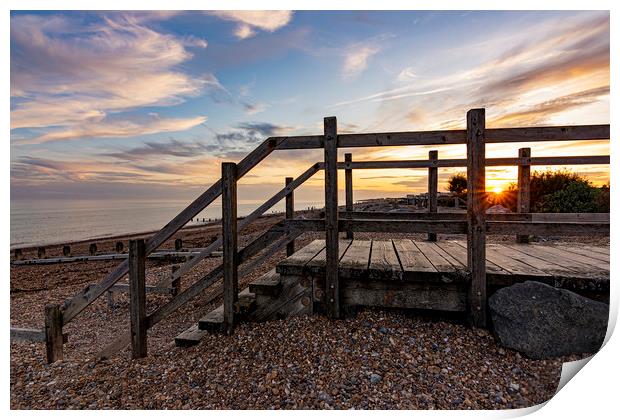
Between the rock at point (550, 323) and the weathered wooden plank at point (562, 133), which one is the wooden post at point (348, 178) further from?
the rock at point (550, 323)

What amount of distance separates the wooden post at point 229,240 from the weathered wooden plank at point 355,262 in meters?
1.45

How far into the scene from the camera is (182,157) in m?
15.9

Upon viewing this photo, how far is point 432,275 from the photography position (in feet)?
11.9

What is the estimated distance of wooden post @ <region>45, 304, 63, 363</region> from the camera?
407cm

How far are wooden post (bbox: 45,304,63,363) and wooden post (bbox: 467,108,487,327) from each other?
554cm

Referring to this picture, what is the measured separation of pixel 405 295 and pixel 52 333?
15.9 feet

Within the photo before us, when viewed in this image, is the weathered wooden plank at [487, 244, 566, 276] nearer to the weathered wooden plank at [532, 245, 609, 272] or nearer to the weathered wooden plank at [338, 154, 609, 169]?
the weathered wooden plank at [532, 245, 609, 272]

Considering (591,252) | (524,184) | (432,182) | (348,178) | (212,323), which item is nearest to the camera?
(212,323)

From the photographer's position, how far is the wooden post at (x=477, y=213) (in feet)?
11.3

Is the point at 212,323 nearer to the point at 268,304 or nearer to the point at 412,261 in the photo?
the point at 268,304

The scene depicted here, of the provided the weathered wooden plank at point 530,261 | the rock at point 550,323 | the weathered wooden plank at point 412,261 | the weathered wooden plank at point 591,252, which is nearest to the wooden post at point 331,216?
the weathered wooden plank at point 412,261

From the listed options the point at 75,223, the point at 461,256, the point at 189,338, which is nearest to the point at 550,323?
the point at 461,256

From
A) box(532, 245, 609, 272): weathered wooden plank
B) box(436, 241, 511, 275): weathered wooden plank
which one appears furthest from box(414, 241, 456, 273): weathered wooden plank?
box(532, 245, 609, 272): weathered wooden plank

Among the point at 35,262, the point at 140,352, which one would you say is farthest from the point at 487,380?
the point at 35,262
